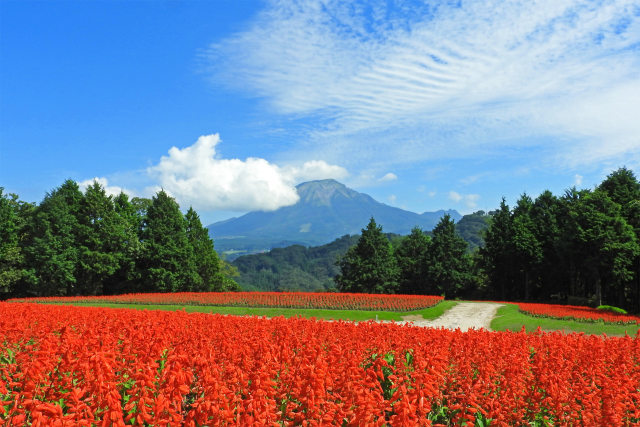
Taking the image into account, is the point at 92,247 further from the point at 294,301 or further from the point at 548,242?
the point at 548,242

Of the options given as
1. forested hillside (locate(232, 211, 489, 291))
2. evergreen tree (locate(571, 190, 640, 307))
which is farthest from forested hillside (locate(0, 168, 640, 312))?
forested hillside (locate(232, 211, 489, 291))

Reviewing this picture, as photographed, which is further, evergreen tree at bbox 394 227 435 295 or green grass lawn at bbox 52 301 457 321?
evergreen tree at bbox 394 227 435 295

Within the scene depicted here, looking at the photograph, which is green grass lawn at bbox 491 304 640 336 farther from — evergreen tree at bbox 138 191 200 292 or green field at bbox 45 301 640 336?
evergreen tree at bbox 138 191 200 292

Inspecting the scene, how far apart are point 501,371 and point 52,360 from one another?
23.0 feet

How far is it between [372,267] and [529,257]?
18.6 metres

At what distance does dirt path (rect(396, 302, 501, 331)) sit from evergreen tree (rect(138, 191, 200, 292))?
27129mm

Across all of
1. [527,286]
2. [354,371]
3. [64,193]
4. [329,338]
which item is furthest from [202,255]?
[354,371]

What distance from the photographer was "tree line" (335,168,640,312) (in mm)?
40281

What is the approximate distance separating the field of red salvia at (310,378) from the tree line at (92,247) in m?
34.8

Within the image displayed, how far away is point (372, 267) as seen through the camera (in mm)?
50250

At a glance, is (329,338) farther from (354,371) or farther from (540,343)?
(540,343)

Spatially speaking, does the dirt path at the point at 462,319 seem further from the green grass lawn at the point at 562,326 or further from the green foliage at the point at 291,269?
the green foliage at the point at 291,269

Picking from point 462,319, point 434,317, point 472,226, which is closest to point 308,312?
point 434,317

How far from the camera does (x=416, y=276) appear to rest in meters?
55.5
